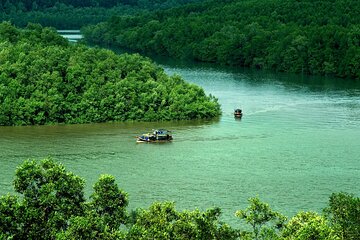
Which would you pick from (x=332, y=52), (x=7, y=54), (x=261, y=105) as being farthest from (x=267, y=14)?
(x=7, y=54)

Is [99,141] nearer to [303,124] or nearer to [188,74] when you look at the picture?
[303,124]

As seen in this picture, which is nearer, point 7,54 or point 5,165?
point 5,165

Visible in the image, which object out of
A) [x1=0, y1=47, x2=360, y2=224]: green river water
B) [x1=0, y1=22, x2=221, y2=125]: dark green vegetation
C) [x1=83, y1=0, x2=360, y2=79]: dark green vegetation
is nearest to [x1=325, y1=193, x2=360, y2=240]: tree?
[x1=0, y1=47, x2=360, y2=224]: green river water

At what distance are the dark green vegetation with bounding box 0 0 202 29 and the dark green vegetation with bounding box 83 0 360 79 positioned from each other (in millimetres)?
12755

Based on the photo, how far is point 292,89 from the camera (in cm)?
5441

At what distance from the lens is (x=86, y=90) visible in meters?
43.8

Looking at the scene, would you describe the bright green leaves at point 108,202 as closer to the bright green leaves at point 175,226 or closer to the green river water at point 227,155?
the bright green leaves at point 175,226

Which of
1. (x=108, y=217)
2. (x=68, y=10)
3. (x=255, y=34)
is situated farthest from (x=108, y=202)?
(x=68, y=10)

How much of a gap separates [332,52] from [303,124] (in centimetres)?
2567

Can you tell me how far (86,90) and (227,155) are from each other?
474 inches

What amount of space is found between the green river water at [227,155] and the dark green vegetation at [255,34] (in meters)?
17.8

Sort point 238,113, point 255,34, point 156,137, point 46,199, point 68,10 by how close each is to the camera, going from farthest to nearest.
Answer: point 68,10, point 255,34, point 238,113, point 156,137, point 46,199

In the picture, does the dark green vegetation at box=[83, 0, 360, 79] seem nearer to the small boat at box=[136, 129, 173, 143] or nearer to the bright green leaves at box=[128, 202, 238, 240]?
the small boat at box=[136, 129, 173, 143]

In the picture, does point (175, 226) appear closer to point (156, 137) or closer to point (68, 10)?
point (156, 137)
